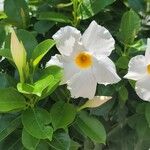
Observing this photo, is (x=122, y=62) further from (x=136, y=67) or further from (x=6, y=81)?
(x=6, y=81)

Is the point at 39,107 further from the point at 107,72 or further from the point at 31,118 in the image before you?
the point at 107,72

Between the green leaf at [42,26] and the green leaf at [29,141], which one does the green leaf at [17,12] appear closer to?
the green leaf at [42,26]

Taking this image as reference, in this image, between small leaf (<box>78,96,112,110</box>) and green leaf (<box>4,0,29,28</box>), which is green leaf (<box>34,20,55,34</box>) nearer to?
green leaf (<box>4,0,29,28</box>)

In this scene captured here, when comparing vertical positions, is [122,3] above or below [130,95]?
above

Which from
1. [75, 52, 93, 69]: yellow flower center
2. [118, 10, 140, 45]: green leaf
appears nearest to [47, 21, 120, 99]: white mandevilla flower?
[75, 52, 93, 69]: yellow flower center

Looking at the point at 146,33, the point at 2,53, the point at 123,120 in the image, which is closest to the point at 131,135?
the point at 123,120

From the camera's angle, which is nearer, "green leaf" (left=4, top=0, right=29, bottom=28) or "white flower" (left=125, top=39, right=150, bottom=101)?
"white flower" (left=125, top=39, right=150, bottom=101)

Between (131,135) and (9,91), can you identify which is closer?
(9,91)
